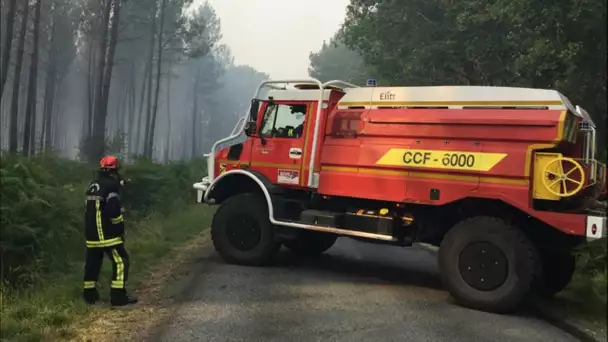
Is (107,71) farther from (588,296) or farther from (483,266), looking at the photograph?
(588,296)

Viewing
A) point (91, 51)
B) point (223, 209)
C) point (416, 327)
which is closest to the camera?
point (416, 327)

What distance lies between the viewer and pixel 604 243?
6621 mm

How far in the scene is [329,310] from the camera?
620 centimetres

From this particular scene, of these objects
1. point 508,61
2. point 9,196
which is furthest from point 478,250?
point 508,61

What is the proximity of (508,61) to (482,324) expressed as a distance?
11.2m

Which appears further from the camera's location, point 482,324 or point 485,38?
point 485,38

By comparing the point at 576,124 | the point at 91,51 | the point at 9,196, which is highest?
the point at 91,51

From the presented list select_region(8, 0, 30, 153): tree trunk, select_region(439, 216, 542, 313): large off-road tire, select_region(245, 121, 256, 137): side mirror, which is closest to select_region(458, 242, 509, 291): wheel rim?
select_region(439, 216, 542, 313): large off-road tire

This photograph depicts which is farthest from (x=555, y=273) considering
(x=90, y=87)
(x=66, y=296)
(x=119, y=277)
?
(x=90, y=87)

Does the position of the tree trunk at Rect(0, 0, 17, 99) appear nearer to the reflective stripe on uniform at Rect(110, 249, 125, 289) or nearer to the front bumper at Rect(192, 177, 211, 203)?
the front bumper at Rect(192, 177, 211, 203)

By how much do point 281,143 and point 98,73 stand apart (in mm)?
23295

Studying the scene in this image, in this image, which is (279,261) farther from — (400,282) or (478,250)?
(478,250)

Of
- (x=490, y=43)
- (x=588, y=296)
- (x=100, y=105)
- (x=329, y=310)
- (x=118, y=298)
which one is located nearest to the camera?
(x=329, y=310)

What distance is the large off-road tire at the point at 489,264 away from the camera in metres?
6.35
